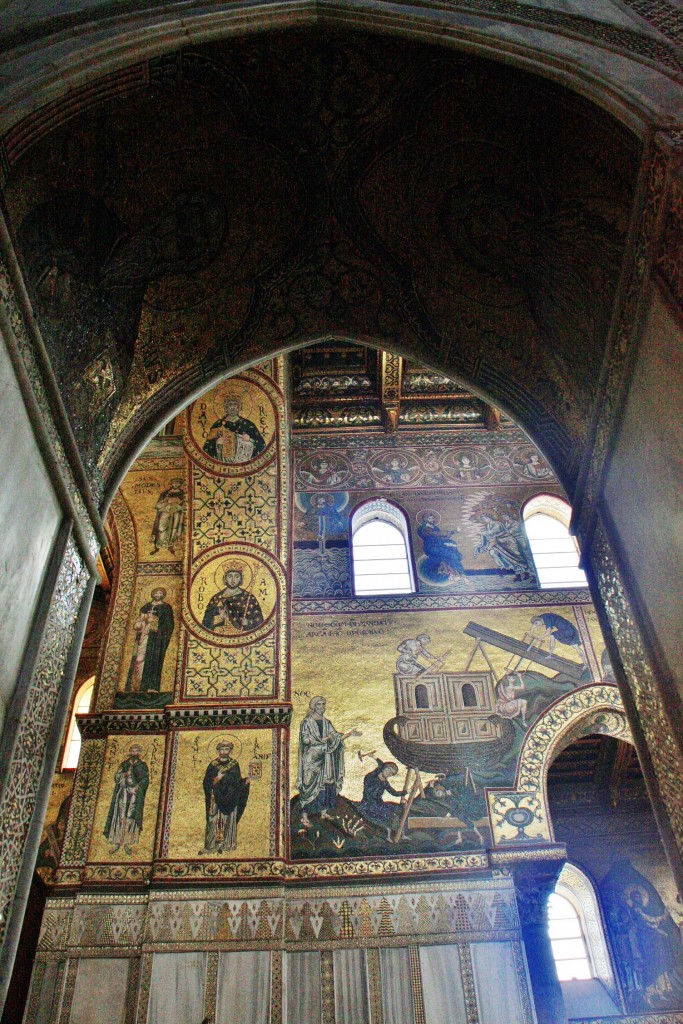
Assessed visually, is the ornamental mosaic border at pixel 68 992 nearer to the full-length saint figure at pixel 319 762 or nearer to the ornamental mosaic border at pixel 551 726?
the full-length saint figure at pixel 319 762

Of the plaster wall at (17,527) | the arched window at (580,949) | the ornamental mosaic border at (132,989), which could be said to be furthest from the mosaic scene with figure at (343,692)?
the plaster wall at (17,527)

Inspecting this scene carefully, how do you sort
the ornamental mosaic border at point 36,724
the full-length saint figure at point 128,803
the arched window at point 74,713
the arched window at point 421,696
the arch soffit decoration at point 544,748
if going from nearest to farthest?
the ornamental mosaic border at point 36,724
the full-length saint figure at point 128,803
the arch soffit decoration at point 544,748
the arched window at point 421,696
the arched window at point 74,713

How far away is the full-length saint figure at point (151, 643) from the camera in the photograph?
9.05 m

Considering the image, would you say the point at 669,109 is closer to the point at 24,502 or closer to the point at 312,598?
the point at 24,502

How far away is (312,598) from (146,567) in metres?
2.03

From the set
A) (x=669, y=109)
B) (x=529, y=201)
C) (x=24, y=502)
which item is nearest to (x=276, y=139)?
(x=529, y=201)

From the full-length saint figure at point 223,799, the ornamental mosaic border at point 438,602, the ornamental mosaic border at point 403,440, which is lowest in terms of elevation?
the full-length saint figure at point 223,799

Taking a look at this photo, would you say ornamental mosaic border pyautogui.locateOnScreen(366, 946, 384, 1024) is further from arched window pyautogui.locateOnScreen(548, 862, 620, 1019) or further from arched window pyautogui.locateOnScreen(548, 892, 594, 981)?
arched window pyautogui.locateOnScreen(548, 892, 594, 981)

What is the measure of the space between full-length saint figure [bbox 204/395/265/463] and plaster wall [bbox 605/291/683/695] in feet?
21.5

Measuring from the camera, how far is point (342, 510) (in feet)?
34.7

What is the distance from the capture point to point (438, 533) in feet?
34.1

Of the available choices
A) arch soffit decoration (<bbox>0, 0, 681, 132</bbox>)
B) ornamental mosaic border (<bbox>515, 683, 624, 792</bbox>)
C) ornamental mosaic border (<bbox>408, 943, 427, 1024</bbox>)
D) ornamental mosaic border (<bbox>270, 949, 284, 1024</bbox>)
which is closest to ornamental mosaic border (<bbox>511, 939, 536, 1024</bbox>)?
ornamental mosaic border (<bbox>408, 943, 427, 1024</bbox>)

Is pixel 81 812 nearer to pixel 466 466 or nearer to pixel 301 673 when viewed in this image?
pixel 301 673

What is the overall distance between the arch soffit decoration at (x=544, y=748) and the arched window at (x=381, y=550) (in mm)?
2231
